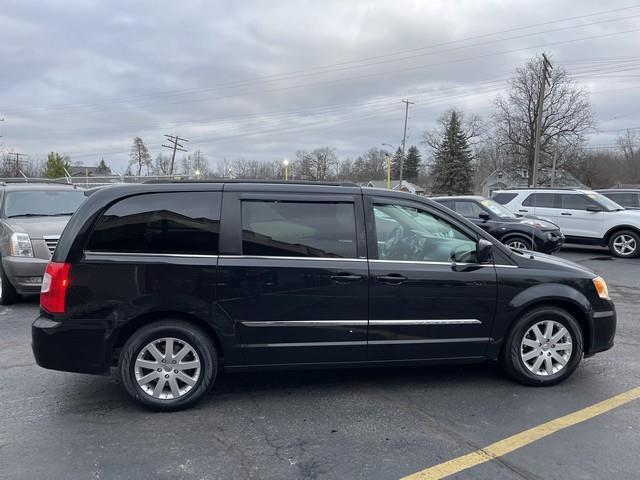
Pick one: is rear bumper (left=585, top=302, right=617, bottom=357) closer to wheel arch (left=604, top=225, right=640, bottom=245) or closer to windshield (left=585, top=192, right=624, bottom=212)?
wheel arch (left=604, top=225, right=640, bottom=245)

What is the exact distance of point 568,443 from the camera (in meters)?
3.23

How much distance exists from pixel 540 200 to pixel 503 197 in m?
1.12

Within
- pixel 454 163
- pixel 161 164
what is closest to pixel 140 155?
pixel 161 164

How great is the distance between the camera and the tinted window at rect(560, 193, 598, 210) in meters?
12.8

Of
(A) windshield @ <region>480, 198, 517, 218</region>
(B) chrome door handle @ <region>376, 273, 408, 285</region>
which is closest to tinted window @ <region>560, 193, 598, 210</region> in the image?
(A) windshield @ <region>480, 198, 517, 218</region>

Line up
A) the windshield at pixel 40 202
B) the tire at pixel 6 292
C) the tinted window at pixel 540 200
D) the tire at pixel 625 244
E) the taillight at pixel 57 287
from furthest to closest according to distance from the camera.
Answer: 1. the tinted window at pixel 540 200
2. the tire at pixel 625 244
3. the windshield at pixel 40 202
4. the tire at pixel 6 292
5. the taillight at pixel 57 287

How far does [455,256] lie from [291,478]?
2.21 metres

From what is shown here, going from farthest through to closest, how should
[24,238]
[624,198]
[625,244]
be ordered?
[624,198]
[625,244]
[24,238]

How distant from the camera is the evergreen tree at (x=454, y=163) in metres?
58.8

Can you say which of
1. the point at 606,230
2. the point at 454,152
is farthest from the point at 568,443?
the point at 454,152

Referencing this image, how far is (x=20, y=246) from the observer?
22.2 feet

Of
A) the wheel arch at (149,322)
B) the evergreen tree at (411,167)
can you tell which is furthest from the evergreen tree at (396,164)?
the wheel arch at (149,322)

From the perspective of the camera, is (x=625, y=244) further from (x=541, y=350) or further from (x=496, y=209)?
(x=541, y=350)

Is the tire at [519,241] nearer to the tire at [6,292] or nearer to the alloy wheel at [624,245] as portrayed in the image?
the alloy wheel at [624,245]
